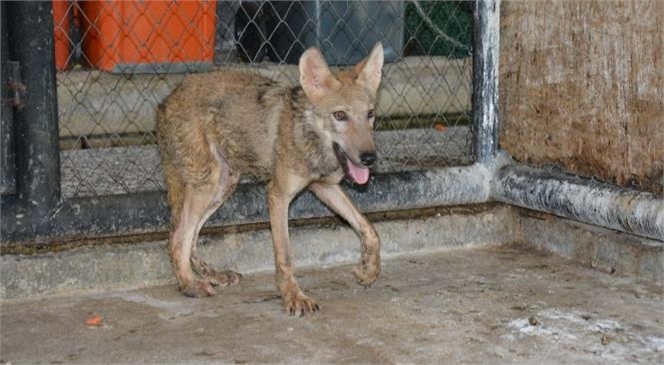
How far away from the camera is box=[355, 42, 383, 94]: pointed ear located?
20.1ft

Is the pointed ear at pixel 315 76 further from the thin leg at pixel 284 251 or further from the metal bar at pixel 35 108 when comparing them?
the metal bar at pixel 35 108

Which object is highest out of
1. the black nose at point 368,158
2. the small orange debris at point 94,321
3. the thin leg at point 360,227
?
the black nose at point 368,158

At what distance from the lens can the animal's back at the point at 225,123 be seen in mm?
6184

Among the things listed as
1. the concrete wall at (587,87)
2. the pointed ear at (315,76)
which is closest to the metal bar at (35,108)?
the pointed ear at (315,76)

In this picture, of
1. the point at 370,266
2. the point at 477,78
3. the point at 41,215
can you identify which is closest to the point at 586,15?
the point at 477,78

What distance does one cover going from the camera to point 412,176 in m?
6.83

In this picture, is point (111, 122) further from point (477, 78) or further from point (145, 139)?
point (477, 78)

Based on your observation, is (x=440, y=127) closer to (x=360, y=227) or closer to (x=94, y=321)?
(x=360, y=227)

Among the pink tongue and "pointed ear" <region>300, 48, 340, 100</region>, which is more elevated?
"pointed ear" <region>300, 48, 340, 100</region>

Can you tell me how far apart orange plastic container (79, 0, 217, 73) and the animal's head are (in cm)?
290

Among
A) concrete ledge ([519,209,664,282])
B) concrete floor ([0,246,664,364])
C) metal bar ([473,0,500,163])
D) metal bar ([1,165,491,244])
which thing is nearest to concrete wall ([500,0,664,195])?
metal bar ([473,0,500,163])

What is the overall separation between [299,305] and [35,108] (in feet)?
5.13

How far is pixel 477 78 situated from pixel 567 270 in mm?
1309

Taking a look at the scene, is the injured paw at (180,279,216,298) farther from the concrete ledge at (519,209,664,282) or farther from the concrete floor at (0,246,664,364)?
the concrete ledge at (519,209,664,282)
